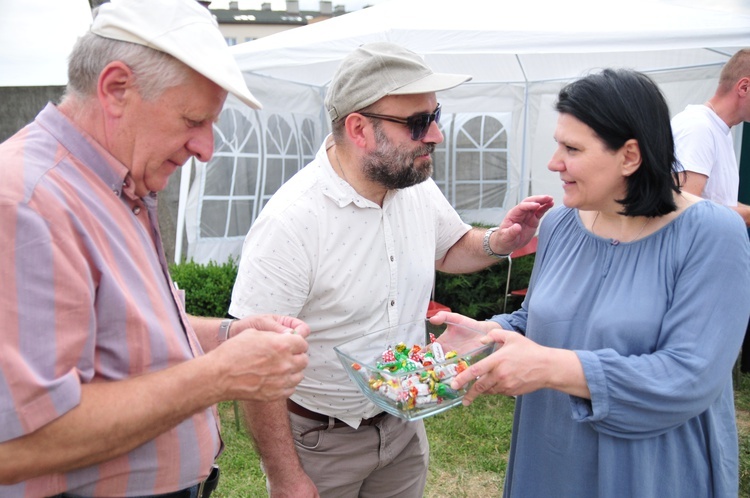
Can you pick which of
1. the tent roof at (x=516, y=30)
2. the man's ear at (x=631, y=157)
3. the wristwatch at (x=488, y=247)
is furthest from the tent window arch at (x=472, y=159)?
the man's ear at (x=631, y=157)

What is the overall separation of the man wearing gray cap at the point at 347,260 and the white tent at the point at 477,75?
289cm

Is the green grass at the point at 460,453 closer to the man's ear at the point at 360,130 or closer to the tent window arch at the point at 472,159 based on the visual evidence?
the man's ear at the point at 360,130

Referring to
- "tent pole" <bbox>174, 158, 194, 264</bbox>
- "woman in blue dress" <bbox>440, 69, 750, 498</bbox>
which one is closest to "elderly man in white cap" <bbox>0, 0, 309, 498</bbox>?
"woman in blue dress" <bbox>440, 69, 750, 498</bbox>

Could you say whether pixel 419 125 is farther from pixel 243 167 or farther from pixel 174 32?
pixel 243 167

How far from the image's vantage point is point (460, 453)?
451 cm

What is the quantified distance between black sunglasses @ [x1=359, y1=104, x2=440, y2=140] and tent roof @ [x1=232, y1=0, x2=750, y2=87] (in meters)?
2.85

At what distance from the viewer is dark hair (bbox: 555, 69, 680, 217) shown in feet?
6.15

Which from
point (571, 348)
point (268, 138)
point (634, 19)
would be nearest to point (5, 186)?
point (571, 348)

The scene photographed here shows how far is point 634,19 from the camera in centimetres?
515

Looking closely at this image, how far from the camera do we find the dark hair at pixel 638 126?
6.15ft

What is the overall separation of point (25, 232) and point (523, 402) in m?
1.66

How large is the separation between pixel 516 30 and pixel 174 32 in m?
4.12

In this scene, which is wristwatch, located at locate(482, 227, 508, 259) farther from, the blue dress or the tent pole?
the tent pole

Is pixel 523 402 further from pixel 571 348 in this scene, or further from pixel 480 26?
pixel 480 26
